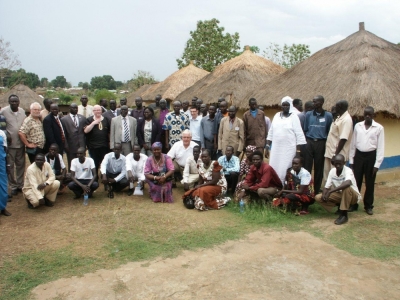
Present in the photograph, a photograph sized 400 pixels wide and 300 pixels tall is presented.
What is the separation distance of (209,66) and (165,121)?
65.4 ft

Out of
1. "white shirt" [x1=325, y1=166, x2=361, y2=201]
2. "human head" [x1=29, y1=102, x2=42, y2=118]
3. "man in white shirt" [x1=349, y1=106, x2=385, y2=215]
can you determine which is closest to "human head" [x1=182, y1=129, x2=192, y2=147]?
"human head" [x1=29, y1=102, x2=42, y2=118]

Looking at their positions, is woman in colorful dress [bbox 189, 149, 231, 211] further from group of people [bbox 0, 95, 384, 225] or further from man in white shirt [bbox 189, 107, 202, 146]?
man in white shirt [bbox 189, 107, 202, 146]

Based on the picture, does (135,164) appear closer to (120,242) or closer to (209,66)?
(120,242)

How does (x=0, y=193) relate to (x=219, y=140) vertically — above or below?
below

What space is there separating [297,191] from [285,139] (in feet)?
3.17

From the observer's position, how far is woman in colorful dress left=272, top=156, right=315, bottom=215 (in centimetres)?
560

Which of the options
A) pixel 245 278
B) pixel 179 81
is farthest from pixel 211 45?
pixel 245 278

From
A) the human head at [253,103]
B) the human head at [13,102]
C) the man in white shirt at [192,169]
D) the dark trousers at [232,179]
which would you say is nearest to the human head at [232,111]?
the human head at [253,103]

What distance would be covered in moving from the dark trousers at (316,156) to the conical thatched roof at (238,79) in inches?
266

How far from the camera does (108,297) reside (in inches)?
130

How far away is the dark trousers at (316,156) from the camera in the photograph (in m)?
6.09

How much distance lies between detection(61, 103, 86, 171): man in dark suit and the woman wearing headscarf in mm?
3674

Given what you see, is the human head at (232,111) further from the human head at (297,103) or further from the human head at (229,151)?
the human head at (297,103)

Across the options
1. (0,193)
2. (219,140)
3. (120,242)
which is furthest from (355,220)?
(0,193)
